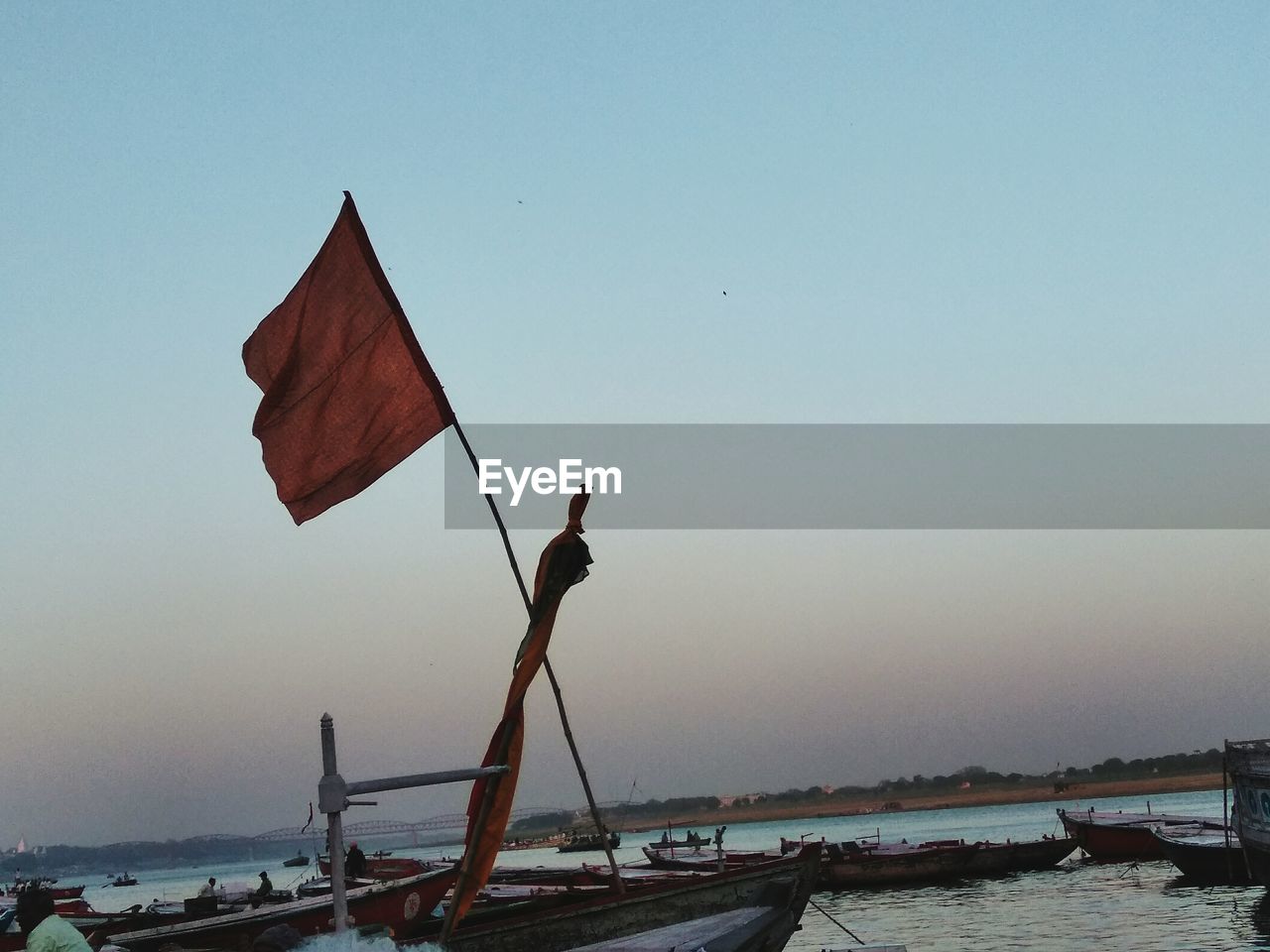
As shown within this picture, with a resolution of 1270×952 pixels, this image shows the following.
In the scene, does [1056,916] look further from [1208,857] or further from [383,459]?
[383,459]

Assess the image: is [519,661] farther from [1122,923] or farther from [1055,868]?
[1055,868]

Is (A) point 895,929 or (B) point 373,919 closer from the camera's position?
(B) point 373,919

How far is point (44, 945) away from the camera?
6.92 metres

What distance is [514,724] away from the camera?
7.70 metres

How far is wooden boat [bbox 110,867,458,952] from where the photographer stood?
14.3m

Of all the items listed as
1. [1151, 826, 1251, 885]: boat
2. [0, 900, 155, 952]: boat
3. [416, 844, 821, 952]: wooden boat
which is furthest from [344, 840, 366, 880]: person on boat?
[1151, 826, 1251, 885]: boat

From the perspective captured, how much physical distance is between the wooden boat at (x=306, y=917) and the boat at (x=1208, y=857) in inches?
966

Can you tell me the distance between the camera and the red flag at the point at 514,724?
7.62 meters

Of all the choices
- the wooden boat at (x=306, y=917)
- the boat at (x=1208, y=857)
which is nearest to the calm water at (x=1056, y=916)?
the boat at (x=1208, y=857)

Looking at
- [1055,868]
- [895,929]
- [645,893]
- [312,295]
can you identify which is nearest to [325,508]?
[312,295]

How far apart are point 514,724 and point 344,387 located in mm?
3003

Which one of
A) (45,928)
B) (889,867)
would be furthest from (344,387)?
(889,867)

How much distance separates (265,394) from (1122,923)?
26.9 meters

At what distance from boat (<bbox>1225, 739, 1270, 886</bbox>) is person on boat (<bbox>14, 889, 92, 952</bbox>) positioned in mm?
22847
